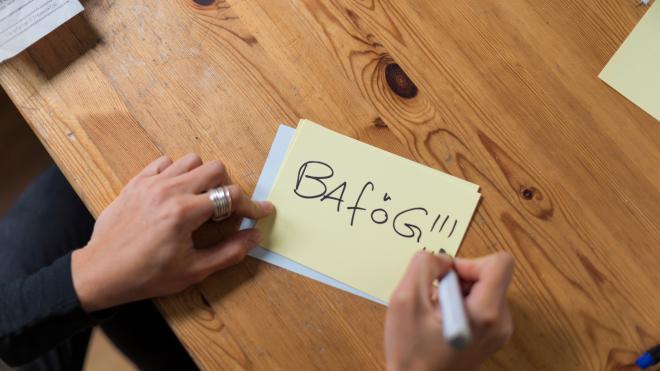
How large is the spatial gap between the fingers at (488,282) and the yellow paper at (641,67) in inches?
12.9

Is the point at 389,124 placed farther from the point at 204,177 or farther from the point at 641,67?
the point at 641,67

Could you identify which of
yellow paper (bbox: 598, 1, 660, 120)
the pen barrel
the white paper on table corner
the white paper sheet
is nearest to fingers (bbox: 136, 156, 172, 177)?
the white paper on table corner

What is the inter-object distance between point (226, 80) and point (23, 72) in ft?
0.84

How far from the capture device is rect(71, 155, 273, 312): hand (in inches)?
21.3

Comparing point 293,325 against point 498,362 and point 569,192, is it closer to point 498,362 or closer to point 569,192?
point 498,362

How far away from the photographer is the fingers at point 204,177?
22.4 inches

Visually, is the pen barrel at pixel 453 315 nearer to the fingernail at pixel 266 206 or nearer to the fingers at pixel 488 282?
the fingers at pixel 488 282

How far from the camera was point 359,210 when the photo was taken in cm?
61

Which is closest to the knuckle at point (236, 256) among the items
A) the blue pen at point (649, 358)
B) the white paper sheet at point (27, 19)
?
the white paper sheet at point (27, 19)

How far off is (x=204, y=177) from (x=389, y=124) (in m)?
0.24

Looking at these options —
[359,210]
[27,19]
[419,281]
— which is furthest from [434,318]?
[27,19]

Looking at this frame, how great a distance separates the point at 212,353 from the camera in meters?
0.56

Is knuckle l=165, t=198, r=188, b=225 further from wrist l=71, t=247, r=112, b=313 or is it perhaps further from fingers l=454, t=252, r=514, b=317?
fingers l=454, t=252, r=514, b=317

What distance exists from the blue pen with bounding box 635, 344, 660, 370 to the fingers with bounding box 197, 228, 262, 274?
1.56 ft
